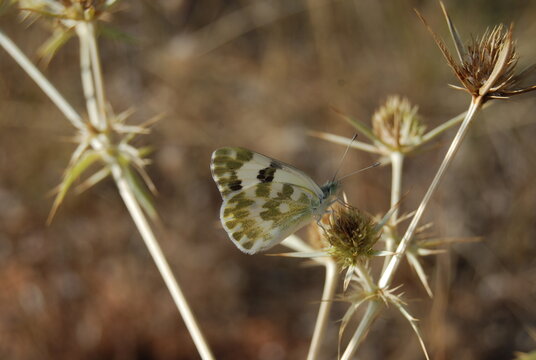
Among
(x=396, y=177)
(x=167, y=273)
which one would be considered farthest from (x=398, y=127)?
(x=167, y=273)

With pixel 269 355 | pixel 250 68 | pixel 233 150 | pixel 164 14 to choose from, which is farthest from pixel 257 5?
pixel 233 150

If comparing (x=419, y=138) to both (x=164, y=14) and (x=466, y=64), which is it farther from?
(x=164, y=14)

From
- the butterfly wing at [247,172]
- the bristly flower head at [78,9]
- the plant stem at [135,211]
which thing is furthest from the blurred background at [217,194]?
the bristly flower head at [78,9]

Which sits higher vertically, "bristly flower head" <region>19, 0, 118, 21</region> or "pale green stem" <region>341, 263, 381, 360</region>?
"bristly flower head" <region>19, 0, 118, 21</region>

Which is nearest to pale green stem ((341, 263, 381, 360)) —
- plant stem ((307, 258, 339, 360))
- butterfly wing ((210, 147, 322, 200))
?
plant stem ((307, 258, 339, 360))

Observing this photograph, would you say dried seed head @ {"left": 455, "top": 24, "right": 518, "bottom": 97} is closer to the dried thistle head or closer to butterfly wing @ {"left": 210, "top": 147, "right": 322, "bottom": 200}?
the dried thistle head

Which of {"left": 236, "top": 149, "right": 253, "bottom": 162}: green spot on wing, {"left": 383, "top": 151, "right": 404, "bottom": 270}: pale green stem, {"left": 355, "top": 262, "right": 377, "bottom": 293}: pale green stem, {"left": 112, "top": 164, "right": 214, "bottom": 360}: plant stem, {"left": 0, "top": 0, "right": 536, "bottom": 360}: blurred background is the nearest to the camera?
{"left": 355, "top": 262, "right": 377, "bottom": 293}: pale green stem

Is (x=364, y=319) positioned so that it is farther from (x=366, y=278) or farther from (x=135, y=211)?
(x=135, y=211)
